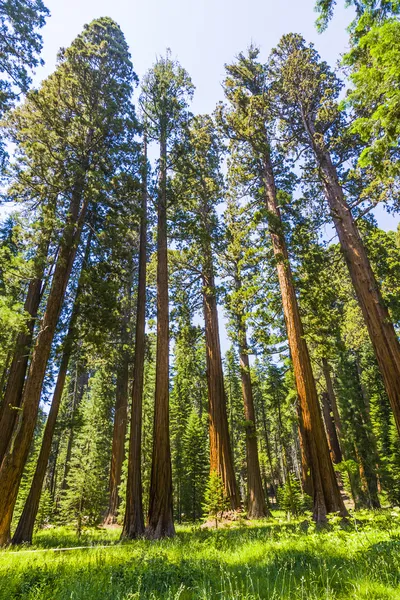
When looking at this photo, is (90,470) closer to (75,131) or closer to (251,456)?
(251,456)

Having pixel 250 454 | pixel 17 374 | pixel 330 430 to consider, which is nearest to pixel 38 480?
pixel 17 374

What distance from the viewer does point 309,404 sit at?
796 cm

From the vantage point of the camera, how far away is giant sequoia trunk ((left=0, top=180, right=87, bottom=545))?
7.11 metres

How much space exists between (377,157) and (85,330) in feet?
31.6

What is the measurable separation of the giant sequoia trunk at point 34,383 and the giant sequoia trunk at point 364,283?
348 inches

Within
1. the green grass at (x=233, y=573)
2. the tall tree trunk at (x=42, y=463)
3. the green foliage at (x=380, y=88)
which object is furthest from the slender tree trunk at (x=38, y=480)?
the green foliage at (x=380, y=88)

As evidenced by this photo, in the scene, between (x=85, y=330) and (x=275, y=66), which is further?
(x=275, y=66)

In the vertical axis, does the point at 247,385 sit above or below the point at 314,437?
above

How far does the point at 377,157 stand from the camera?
229 inches

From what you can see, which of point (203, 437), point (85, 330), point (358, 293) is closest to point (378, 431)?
point (203, 437)

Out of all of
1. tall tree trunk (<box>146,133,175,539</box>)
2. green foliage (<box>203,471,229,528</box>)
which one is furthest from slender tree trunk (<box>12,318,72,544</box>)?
green foliage (<box>203,471,229,528</box>)

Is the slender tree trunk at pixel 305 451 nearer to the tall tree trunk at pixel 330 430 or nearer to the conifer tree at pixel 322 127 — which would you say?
the conifer tree at pixel 322 127

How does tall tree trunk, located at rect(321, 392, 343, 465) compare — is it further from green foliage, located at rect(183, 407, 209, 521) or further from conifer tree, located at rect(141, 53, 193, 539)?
conifer tree, located at rect(141, 53, 193, 539)

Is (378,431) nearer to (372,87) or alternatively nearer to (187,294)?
(187,294)
